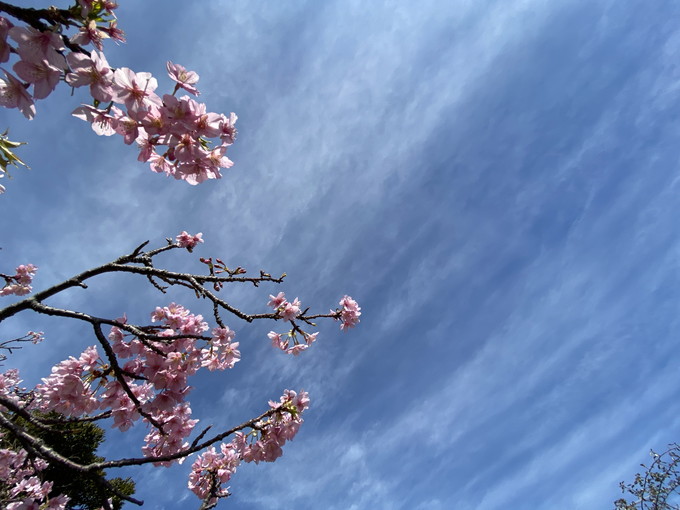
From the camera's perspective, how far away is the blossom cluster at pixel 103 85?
1856 millimetres

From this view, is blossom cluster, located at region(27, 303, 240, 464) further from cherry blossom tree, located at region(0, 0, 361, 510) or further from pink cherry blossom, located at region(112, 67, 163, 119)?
pink cherry blossom, located at region(112, 67, 163, 119)

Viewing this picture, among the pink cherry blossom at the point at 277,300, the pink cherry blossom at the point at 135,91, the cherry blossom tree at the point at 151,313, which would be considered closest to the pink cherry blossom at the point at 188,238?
the cherry blossom tree at the point at 151,313

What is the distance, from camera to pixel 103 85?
6.59 feet

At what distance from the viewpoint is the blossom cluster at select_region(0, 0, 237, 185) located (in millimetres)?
1856

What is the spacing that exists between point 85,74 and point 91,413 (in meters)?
3.31

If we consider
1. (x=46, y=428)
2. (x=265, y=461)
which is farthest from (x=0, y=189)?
(x=265, y=461)

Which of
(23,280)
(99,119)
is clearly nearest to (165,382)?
(99,119)

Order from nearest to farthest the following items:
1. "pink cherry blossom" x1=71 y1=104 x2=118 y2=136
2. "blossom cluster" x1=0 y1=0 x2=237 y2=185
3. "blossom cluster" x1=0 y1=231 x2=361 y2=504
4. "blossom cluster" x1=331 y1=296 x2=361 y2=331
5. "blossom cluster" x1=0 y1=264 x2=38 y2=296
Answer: "blossom cluster" x1=0 y1=0 x2=237 y2=185 < "pink cherry blossom" x1=71 y1=104 x2=118 y2=136 < "blossom cluster" x1=0 y1=231 x2=361 y2=504 < "blossom cluster" x1=331 y1=296 x2=361 y2=331 < "blossom cluster" x1=0 y1=264 x2=38 y2=296

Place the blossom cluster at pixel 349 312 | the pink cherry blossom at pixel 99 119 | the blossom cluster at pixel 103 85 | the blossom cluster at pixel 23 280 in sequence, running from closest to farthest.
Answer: the blossom cluster at pixel 103 85 < the pink cherry blossom at pixel 99 119 < the blossom cluster at pixel 349 312 < the blossom cluster at pixel 23 280

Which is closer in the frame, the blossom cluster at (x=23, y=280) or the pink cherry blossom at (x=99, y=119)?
the pink cherry blossom at (x=99, y=119)

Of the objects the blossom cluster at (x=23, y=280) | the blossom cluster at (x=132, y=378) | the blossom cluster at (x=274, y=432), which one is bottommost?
the blossom cluster at (x=274, y=432)

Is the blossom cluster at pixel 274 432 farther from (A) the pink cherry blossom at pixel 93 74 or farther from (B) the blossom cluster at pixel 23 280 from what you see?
(B) the blossom cluster at pixel 23 280

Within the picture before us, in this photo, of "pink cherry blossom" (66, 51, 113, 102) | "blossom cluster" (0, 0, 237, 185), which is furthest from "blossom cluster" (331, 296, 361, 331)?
"pink cherry blossom" (66, 51, 113, 102)

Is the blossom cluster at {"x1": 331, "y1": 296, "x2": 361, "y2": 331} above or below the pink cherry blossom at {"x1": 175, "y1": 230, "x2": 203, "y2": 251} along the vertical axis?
below
